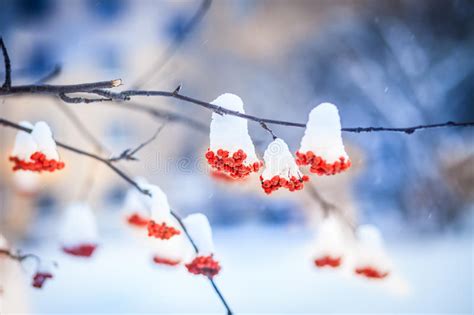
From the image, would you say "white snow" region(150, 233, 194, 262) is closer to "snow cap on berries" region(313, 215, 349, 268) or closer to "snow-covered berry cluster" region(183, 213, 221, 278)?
"snow-covered berry cluster" region(183, 213, 221, 278)

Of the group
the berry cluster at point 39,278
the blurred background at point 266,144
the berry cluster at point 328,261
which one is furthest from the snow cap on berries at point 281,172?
the blurred background at point 266,144

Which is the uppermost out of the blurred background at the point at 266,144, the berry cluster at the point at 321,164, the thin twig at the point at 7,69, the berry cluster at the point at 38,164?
the blurred background at the point at 266,144

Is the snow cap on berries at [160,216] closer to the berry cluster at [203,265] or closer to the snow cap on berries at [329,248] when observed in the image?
the berry cluster at [203,265]

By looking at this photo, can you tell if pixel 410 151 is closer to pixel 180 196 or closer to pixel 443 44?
pixel 443 44

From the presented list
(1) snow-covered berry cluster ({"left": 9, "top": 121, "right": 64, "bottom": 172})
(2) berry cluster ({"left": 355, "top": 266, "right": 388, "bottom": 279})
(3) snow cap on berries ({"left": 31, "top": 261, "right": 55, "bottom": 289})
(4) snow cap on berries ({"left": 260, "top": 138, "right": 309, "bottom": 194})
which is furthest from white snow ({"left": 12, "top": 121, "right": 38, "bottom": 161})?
(2) berry cluster ({"left": 355, "top": 266, "right": 388, "bottom": 279})

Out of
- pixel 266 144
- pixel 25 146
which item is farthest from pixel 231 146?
pixel 266 144

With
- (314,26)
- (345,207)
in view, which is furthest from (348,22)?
(345,207)

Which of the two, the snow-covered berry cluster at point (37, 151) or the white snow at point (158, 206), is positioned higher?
the snow-covered berry cluster at point (37, 151)
